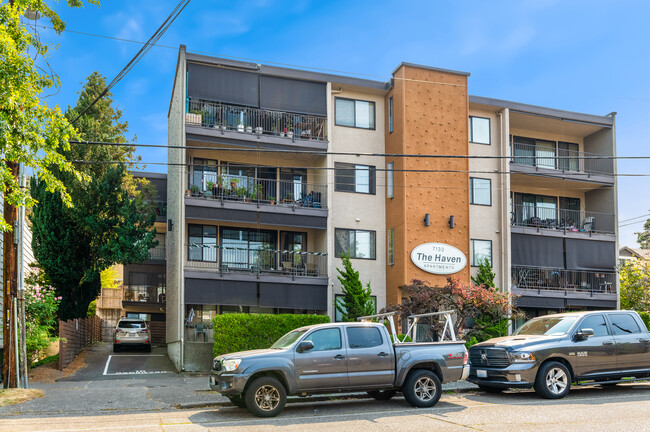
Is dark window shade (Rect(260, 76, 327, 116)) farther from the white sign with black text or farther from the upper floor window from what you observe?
the white sign with black text

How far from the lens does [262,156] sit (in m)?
26.2

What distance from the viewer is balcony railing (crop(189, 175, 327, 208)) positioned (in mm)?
24578

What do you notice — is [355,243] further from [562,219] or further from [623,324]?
[623,324]

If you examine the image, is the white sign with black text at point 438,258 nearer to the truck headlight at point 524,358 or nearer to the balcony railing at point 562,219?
the balcony railing at point 562,219

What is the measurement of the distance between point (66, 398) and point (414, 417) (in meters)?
8.11

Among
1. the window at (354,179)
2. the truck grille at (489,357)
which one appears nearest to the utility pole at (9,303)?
the truck grille at (489,357)

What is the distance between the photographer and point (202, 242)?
2623cm

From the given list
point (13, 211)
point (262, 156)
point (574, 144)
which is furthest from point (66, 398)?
point (574, 144)

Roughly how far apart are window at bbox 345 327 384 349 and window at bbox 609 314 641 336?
5.90 metres

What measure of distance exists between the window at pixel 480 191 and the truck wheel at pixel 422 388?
15427 mm

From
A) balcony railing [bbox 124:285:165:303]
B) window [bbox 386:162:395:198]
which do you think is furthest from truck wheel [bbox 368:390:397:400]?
balcony railing [bbox 124:285:165:303]

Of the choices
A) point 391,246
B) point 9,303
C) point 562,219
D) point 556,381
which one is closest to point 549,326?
point 556,381

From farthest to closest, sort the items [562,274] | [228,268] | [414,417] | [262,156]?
1. [562,274]
2. [262,156]
3. [228,268]
4. [414,417]

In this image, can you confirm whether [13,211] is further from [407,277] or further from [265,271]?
[407,277]
